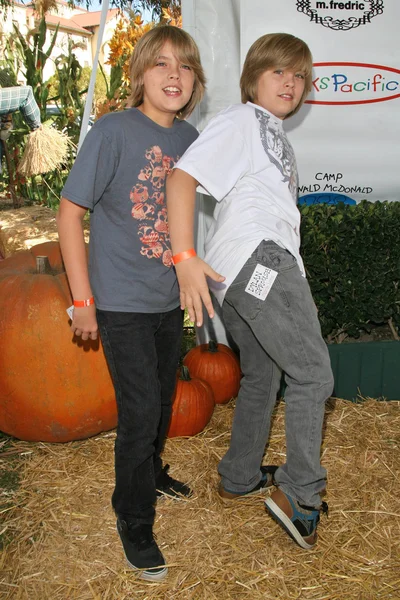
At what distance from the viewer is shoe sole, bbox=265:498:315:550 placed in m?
2.44

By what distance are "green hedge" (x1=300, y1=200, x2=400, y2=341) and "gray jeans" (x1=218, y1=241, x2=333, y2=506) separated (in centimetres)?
132

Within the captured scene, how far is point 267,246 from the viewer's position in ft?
7.40

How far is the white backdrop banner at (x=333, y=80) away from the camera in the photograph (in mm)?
3621

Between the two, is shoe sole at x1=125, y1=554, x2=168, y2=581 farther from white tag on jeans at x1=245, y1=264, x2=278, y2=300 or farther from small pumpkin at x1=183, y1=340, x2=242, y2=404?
small pumpkin at x1=183, y1=340, x2=242, y2=404

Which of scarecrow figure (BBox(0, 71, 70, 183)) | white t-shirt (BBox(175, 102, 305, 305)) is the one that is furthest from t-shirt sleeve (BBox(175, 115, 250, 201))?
scarecrow figure (BBox(0, 71, 70, 183))

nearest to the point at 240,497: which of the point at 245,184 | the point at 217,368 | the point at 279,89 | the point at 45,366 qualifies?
the point at 217,368

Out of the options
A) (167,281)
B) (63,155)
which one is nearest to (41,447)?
(167,281)

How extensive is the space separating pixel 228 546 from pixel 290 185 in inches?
59.4

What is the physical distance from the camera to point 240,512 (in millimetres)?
2754

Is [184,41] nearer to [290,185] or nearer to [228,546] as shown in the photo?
[290,185]

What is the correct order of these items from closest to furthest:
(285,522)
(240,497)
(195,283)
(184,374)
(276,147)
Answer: (195,283), (276,147), (285,522), (240,497), (184,374)

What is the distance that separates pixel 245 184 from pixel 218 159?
7.2 inches

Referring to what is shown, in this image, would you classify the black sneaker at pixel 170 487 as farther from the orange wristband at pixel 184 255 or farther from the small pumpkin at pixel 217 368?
the orange wristband at pixel 184 255

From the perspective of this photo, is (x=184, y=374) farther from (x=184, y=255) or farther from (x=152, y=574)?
(x=184, y=255)
